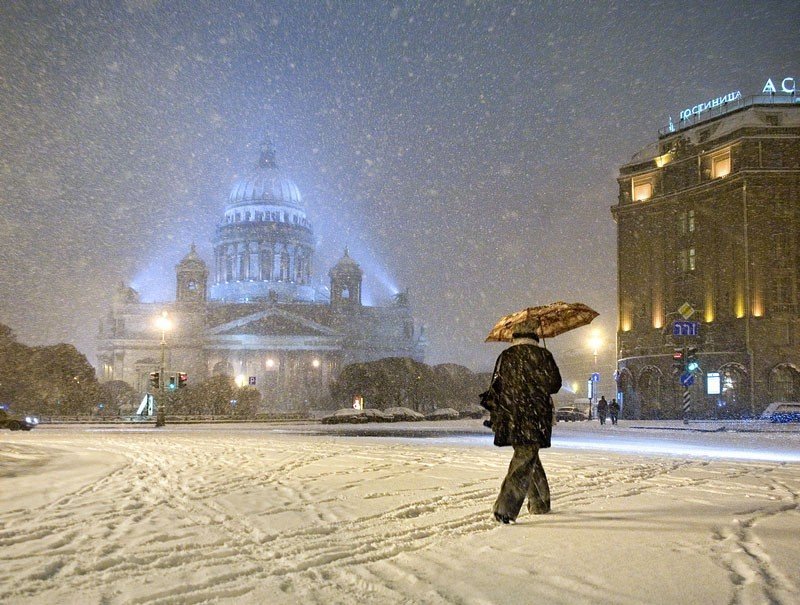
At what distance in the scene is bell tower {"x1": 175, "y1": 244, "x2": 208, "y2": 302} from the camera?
104 metres

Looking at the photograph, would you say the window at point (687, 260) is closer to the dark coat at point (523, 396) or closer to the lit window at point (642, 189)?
the lit window at point (642, 189)

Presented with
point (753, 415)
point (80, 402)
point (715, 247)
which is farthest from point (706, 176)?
point (80, 402)

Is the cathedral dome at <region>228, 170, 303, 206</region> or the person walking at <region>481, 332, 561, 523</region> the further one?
the cathedral dome at <region>228, 170, 303, 206</region>

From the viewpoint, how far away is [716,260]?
4994 centimetres

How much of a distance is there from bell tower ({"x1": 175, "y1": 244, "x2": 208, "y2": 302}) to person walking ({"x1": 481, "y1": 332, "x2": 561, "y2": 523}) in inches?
3918

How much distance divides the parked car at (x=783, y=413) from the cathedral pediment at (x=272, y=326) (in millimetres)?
66692

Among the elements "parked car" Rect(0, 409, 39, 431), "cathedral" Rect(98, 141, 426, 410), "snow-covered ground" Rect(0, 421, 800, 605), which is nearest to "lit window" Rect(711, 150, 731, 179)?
"parked car" Rect(0, 409, 39, 431)

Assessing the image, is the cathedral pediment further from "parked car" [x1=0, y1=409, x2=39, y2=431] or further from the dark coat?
the dark coat

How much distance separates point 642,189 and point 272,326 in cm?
5560

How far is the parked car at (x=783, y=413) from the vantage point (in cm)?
3841

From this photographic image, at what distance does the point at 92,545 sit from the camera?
248 inches

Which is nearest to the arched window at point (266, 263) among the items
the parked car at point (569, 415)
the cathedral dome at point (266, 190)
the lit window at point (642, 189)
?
the cathedral dome at point (266, 190)

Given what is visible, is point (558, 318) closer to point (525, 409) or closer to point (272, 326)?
point (525, 409)

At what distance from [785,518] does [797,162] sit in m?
45.7
